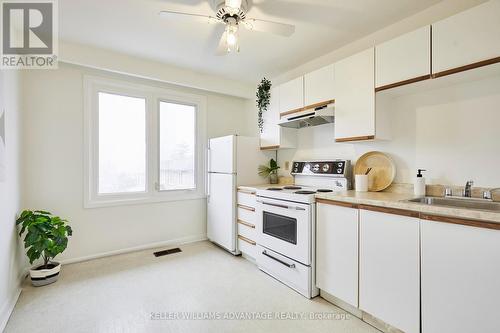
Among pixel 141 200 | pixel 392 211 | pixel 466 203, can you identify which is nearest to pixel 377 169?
pixel 466 203

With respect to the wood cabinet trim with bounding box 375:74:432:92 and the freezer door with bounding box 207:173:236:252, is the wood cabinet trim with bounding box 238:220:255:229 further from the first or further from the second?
the wood cabinet trim with bounding box 375:74:432:92

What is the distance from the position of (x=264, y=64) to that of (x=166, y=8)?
59.0 inches

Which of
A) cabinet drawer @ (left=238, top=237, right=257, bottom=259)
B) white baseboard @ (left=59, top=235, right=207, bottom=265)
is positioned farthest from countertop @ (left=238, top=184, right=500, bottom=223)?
white baseboard @ (left=59, top=235, right=207, bottom=265)

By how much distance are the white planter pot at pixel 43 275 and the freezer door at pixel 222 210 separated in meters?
1.87

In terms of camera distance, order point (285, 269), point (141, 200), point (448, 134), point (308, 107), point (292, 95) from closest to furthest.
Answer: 1. point (448, 134)
2. point (285, 269)
3. point (308, 107)
4. point (292, 95)
5. point (141, 200)

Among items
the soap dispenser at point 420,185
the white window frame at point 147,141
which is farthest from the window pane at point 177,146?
the soap dispenser at point 420,185

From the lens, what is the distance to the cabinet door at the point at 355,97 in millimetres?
2170

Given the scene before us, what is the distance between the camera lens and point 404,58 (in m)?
1.92

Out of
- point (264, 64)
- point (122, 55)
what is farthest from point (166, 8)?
point (264, 64)

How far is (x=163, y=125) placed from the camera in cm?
358

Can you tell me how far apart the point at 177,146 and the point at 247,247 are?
1.86 metres

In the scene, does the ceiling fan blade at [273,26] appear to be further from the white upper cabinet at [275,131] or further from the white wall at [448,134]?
the white upper cabinet at [275,131]

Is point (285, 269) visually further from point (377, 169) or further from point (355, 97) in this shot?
point (355, 97)

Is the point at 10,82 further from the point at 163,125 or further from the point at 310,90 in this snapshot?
the point at 310,90
